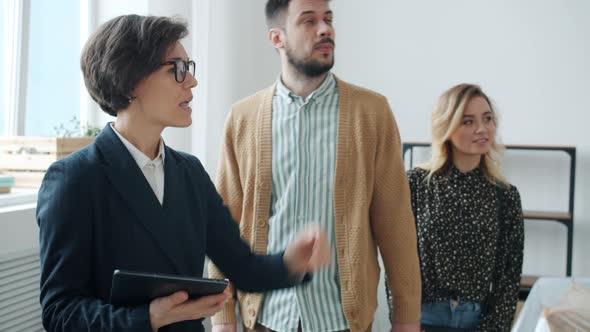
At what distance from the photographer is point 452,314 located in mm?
2125

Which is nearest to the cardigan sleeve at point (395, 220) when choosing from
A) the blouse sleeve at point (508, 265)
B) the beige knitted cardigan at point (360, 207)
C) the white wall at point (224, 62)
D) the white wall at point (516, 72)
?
the beige knitted cardigan at point (360, 207)

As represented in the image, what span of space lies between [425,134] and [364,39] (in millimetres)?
710

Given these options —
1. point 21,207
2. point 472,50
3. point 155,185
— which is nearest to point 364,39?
point 472,50

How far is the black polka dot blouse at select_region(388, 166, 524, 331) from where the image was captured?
214 centimetres

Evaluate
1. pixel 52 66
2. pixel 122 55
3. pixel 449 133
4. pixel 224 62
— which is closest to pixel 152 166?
pixel 122 55

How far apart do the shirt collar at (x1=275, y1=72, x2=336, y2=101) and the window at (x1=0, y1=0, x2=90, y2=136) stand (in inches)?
52.6

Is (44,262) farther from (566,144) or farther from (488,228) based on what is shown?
(566,144)

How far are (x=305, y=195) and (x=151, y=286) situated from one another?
2.77ft

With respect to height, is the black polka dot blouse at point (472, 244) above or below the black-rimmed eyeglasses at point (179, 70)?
below

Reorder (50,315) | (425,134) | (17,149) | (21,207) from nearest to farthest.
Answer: (50,315) → (21,207) → (17,149) → (425,134)

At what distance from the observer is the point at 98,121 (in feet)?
10.1

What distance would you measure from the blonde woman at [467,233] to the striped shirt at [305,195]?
18.8 inches

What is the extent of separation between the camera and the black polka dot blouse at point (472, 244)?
2.14 metres

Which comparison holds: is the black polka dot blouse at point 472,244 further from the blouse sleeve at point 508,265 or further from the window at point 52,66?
the window at point 52,66
